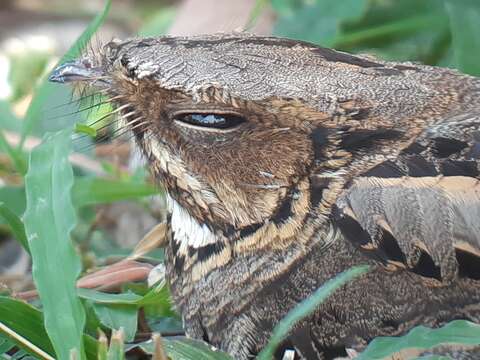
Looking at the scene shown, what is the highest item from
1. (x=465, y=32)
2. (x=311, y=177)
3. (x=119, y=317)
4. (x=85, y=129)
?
(x=465, y=32)

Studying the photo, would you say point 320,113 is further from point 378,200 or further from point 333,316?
point 333,316

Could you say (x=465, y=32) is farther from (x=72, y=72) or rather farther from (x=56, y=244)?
(x=56, y=244)

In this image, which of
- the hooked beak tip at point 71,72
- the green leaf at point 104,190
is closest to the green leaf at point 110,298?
the hooked beak tip at point 71,72

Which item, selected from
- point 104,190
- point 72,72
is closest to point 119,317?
point 72,72

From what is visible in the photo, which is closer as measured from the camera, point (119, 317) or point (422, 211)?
point (422, 211)

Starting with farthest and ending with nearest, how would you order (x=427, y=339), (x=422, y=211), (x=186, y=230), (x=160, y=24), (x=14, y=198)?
1. (x=160, y=24)
2. (x=14, y=198)
3. (x=186, y=230)
4. (x=422, y=211)
5. (x=427, y=339)

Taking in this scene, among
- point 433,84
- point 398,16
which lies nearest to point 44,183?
point 433,84

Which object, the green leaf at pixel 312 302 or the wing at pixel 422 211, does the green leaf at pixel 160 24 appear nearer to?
the wing at pixel 422 211
